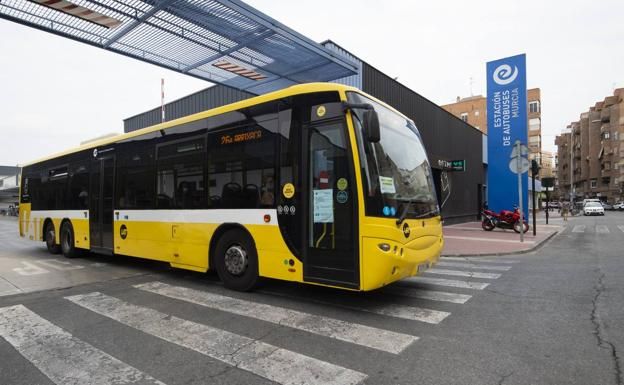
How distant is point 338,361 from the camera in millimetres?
3598

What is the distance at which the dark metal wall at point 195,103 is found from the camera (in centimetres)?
1878

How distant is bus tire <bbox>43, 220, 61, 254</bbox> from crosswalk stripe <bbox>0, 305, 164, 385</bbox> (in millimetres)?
7378

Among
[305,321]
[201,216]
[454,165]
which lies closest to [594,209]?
[454,165]

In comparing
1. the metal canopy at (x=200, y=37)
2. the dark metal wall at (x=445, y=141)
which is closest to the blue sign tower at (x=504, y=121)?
the dark metal wall at (x=445, y=141)

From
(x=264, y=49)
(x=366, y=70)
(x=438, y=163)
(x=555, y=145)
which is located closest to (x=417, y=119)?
(x=438, y=163)

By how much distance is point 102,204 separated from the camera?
9.35m

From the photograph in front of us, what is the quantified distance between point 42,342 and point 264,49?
309 inches

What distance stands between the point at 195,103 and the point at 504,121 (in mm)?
16214

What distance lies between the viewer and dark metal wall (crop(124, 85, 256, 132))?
18.8m

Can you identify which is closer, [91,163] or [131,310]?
[131,310]

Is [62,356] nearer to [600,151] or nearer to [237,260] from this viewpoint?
[237,260]

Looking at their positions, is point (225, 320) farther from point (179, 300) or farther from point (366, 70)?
point (366, 70)

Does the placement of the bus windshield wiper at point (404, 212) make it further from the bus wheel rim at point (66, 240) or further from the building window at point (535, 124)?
the building window at point (535, 124)

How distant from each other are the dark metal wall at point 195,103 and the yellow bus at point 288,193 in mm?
10281
